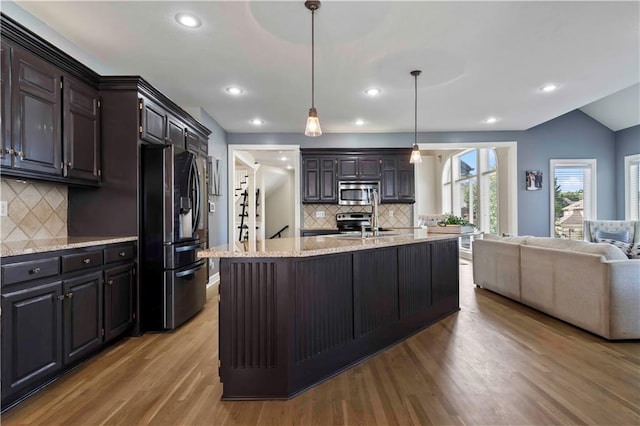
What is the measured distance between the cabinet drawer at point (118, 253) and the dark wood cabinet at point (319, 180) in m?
3.35

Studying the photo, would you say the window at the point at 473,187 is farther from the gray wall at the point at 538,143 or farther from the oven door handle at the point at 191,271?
the oven door handle at the point at 191,271

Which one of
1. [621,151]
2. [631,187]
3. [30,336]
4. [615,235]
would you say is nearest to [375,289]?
[30,336]

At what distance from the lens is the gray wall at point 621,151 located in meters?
5.82

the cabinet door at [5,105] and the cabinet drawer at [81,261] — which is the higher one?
the cabinet door at [5,105]

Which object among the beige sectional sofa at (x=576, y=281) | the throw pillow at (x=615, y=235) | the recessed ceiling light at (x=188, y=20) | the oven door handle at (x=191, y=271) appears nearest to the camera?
the recessed ceiling light at (x=188, y=20)

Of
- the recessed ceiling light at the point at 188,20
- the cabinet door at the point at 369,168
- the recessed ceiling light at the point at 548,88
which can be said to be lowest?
the cabinet door at the point at 369,168

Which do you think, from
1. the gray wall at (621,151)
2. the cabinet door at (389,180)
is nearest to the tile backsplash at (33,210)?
the cabinet door at (389,180)

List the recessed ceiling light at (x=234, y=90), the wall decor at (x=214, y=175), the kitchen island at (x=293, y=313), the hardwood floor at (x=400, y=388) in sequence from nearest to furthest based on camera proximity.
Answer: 1. the hardwood floor at (x=400, y=388)
2. the kitchen island at (x=293, y=313)
3. the recessed ceiling light at (x=234, y=90)
4. the wall decor at (x=214, y=175)

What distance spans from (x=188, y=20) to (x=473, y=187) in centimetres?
741

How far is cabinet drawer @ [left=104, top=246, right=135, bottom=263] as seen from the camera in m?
2.64

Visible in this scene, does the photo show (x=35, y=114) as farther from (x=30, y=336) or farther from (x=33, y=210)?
(x=30, y=336)

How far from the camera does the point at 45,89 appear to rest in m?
2.37

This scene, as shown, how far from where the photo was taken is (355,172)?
234 inches

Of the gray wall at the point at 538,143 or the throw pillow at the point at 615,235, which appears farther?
the gray wall at the point at 538,143
